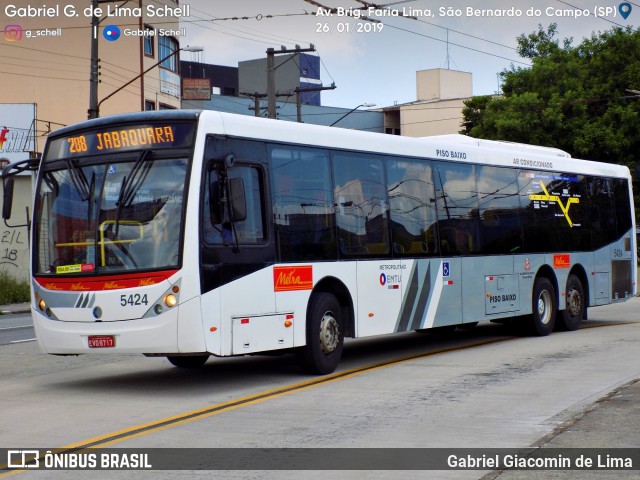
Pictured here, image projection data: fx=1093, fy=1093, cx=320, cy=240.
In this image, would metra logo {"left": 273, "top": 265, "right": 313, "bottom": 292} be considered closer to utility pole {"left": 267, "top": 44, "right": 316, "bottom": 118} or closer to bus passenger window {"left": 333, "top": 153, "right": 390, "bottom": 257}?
bus passenger window {"left": 333, "top": 153, "right": 390, "bottom": 257}

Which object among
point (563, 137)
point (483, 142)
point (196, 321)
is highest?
point (563, 137)

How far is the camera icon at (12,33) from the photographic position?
44188 mm

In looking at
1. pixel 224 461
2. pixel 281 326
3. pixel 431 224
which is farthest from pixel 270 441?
pixel 431 224

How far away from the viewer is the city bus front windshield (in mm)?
11992

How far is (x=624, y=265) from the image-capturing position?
22875 millimetres

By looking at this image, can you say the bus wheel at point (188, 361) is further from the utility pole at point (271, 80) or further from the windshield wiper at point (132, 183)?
the utility pole at point (271, 80)

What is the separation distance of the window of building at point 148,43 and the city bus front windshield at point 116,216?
116ft

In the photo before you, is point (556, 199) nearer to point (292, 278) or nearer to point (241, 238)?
point (292, 278)

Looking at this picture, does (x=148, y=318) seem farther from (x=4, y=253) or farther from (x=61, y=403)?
(x=4, y=253)

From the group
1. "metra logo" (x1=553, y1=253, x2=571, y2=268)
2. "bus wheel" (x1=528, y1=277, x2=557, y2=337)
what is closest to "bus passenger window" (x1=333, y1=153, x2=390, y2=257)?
"bus wheel" (x1=528, y1=277, x2=557, y2=337)

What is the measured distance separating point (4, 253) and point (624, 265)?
24.4m

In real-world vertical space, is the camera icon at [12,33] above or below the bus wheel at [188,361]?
above

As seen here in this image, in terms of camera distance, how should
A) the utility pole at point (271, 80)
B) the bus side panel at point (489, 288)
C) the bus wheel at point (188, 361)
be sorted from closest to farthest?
1. the bus wheel at point (188, 361)
2. the bus side panel at point (489, 288)
3. the utility pole at point (271, 80)

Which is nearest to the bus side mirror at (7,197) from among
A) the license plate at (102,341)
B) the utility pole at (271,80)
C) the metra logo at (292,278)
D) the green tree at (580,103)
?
the license plate at (102,341)
